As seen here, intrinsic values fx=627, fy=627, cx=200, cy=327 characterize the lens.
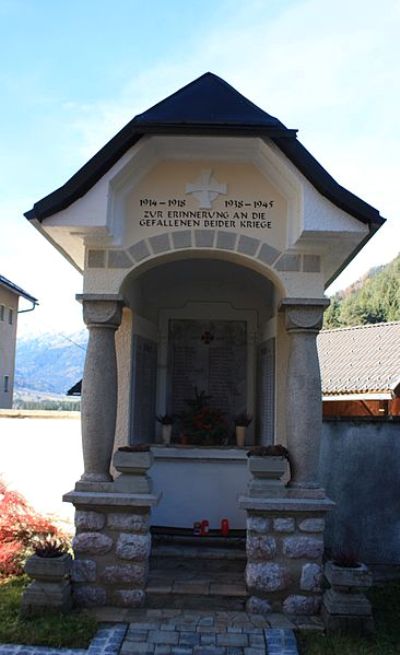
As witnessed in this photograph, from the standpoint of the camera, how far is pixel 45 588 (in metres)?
5.30

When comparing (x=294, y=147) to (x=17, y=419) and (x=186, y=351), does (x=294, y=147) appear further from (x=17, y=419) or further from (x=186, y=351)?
(x=17, y=419)

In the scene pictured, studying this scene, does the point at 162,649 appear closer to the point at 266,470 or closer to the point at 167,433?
the point at 266,470

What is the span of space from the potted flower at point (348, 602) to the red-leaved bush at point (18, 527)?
3.58 m

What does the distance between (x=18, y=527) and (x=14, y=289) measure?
20.0 m

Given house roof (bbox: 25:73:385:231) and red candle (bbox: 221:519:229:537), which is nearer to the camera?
house roof (bbox: 25:73:385:231)

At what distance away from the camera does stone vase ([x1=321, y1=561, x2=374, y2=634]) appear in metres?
5.09

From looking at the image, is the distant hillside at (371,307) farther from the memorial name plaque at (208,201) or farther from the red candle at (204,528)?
the memorial name plaque at (208,201)

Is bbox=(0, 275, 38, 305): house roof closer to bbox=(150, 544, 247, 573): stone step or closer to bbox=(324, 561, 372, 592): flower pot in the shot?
bbox=(150, 544, 247, 573): stone step

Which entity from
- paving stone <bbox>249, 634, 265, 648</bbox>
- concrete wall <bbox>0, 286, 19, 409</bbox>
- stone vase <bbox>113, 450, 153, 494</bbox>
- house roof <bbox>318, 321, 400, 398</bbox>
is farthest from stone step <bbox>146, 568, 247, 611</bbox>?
concrete wall <bbox>0, 286, 19, 409</bbox>

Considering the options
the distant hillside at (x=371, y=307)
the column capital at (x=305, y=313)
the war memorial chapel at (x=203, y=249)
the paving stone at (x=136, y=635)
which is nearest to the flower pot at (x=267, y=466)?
the war memorial chapel at (x=203, y=249)

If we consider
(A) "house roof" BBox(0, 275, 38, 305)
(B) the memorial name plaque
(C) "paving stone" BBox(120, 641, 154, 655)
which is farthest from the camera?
(A) "house roof" BBox(0, 275, 38, 305)

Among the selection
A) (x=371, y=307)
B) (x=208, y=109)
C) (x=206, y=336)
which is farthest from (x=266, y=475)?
(x=371, y=307)

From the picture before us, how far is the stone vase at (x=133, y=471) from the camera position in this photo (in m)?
5.70

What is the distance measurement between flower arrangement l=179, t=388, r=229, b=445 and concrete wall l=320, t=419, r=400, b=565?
158 cm
